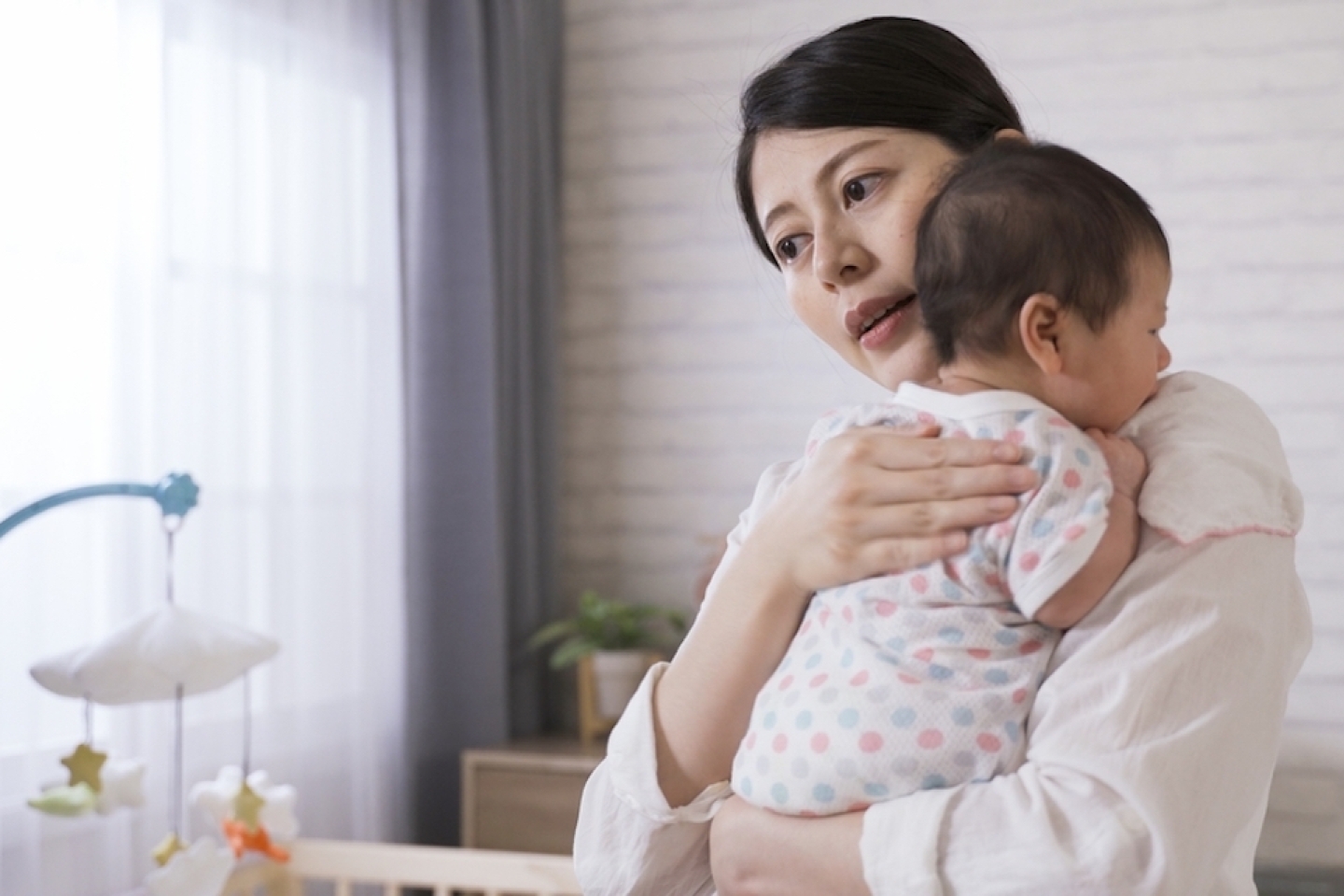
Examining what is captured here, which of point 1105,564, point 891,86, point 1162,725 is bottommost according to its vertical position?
point 1162,725

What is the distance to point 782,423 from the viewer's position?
11.3 ft

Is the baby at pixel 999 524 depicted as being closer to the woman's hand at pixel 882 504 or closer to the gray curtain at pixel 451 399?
the woman's hand at pixel 882 504

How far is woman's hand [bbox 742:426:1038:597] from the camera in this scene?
984 mm

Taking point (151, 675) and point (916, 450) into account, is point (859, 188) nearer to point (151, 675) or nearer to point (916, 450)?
point (916, 450)

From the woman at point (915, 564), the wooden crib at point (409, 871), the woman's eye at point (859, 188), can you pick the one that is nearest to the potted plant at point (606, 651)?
the wooden crib at point (409, 871)

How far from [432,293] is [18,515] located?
4.88 ft

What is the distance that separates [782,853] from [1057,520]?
0.31m

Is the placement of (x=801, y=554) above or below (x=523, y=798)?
above

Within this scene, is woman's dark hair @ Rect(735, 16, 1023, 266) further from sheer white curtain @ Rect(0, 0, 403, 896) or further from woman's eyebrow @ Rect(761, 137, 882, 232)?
sheer white curtain @ Rect(0, 0, 403, 896)

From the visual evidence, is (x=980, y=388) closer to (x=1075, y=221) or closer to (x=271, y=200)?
(x=1075, y=221)

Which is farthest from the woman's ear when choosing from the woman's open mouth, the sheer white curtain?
the sheer white curtain

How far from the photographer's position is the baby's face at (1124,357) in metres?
1.02

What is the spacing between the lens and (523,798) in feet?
10.0

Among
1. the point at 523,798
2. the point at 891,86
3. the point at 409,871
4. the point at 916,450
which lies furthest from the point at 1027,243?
the point at 523,798
